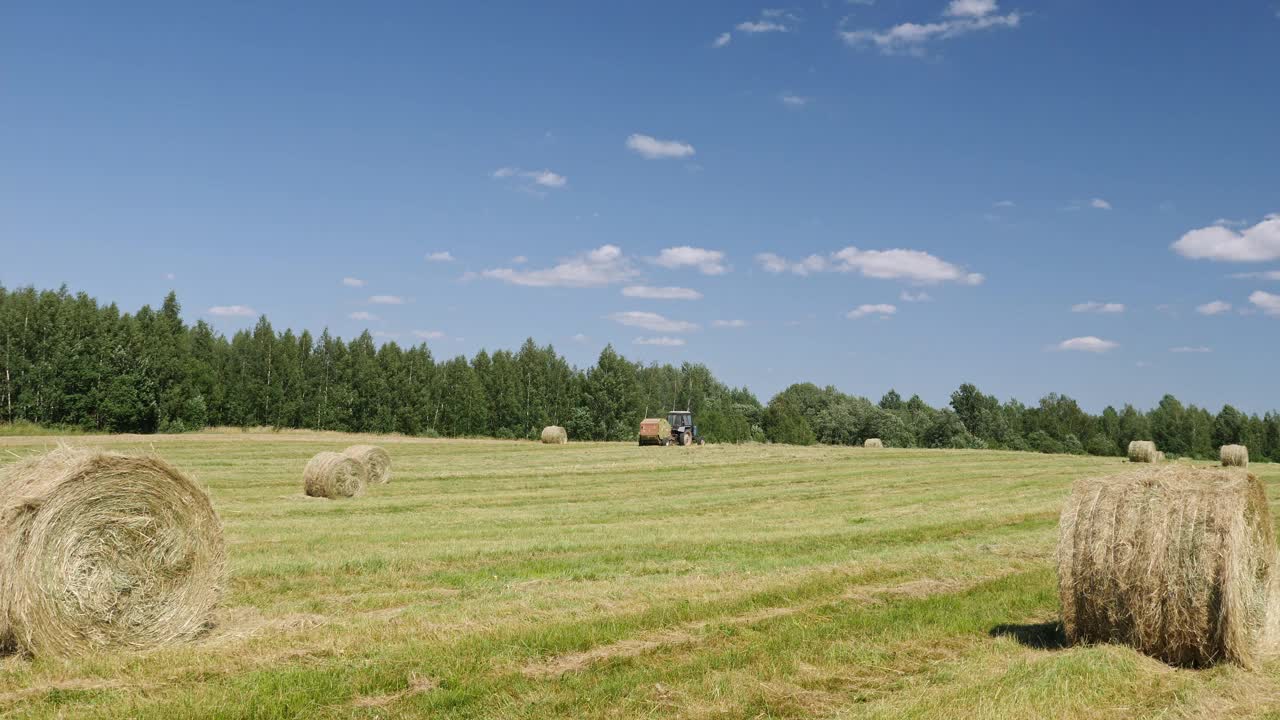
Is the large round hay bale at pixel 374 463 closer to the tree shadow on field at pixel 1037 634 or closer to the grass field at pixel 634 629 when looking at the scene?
the grass field at pixel 634 629

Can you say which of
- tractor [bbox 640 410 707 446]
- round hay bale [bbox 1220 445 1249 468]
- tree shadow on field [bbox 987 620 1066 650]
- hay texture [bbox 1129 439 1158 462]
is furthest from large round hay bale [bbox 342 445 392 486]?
hay texture [bbox 1129 439 1158 462]

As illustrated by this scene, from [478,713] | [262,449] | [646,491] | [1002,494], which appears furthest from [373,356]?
[478,713]

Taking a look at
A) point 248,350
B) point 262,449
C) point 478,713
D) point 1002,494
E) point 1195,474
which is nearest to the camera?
point 478,713

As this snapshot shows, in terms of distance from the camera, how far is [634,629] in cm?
900

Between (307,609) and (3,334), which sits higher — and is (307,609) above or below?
below

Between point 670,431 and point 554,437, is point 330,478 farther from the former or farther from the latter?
point 554,437

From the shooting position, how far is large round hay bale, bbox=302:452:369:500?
76.8 ft

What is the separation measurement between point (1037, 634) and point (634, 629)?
420 centimetres

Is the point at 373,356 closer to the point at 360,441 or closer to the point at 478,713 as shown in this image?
the point at 360,441

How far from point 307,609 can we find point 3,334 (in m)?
64.5

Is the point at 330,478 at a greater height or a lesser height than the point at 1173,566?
lesser

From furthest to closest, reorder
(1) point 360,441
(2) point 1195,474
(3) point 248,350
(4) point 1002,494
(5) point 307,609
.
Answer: (3) point 248,350 < (1) point 360,441 < (4) point 1002,494 < (5) point 307,609 < (2) point 1195,474

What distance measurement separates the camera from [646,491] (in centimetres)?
2611

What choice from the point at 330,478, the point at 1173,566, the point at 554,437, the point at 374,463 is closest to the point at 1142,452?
the point at 554,437
